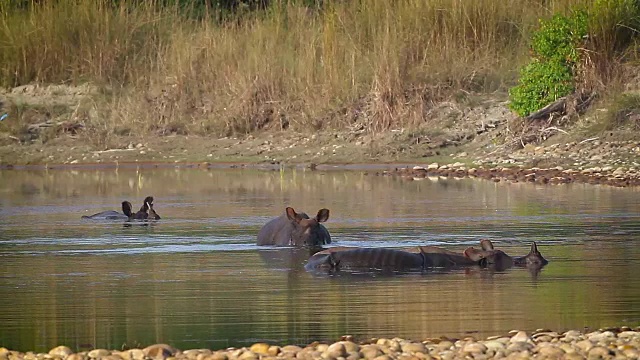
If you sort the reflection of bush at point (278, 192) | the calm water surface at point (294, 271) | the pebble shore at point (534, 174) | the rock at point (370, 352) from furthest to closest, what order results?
the pebble shore at point (534, 174) < the reflection of bush at point (278, 192) < the calm water surface at point (294, 271) < the rock at point (370, 352)

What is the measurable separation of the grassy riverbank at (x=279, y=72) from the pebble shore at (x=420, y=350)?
49.8ft

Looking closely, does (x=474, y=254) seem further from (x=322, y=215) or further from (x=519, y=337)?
(x=519, y=337)

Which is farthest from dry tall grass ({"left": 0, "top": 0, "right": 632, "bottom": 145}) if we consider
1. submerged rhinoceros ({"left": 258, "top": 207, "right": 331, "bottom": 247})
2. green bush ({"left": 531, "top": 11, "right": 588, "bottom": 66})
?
submerged rhinoceros ({"left": 258, "top": 207, "right": 331, "bottom": 247})

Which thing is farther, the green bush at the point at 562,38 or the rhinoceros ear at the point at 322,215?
the green bush at the point at 562,38

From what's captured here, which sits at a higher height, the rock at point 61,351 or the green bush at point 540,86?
the green bush at point 540,86

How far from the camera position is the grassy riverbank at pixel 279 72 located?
83.1ft

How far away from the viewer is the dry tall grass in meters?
26.2

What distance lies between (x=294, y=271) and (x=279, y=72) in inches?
629

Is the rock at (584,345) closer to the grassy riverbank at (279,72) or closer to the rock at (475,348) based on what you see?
the rock at (475,348)

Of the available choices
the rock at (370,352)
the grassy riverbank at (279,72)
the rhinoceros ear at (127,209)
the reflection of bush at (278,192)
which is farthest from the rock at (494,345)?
the grassy riverbank at (279,72)

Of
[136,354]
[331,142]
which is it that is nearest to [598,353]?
[136,354]

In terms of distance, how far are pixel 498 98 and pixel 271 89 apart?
446 centimetres

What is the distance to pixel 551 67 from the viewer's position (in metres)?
23.7

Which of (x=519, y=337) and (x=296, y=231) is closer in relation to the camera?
(x=519, y=337)
